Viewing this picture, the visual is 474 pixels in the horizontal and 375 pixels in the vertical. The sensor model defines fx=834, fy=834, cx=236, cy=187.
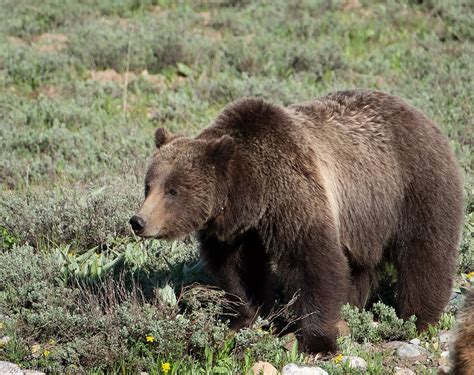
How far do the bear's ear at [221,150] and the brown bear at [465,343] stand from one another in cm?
189

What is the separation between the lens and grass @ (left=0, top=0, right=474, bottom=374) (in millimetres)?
5301

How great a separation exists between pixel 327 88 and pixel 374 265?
18.7 feet

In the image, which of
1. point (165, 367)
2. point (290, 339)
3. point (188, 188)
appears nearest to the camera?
point (165, 367)

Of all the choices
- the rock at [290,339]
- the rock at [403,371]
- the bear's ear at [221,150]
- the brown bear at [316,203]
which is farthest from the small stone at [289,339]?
the bear's ear at [221,150]

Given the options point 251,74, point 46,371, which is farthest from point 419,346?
point 251,74

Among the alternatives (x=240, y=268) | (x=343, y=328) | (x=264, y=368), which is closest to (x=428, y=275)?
(x=343, y=328)

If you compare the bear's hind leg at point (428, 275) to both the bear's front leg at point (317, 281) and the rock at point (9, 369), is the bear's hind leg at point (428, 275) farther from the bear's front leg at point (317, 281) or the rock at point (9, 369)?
the rock at point (9, 369)

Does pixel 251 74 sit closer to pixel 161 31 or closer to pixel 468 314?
pixel 161 31

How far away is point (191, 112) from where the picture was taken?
35.5 ft

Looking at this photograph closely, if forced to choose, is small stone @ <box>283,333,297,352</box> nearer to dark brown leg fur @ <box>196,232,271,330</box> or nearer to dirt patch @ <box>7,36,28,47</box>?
dark brown leg fur @ <box>196,232,271,330</box>

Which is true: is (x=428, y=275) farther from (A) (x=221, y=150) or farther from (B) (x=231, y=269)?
(A) (x=221, y=150)

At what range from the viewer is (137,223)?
16.7 feet

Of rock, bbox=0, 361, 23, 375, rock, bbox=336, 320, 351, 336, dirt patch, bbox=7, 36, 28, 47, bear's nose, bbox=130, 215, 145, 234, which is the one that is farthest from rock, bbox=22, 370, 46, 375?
dirt patch, bbox=7, 36, 28, 47

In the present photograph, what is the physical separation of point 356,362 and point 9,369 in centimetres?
213
